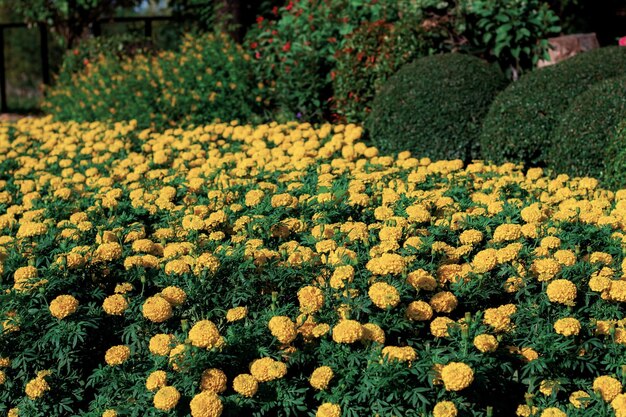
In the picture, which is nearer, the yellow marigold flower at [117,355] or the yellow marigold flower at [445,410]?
the yellow marigold flower at [445,410]

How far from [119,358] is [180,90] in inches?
242

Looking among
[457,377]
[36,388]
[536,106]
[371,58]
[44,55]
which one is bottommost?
[36,388]

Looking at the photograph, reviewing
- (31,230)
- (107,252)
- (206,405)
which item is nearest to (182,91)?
(31,230)

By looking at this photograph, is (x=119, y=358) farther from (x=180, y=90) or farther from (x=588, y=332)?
(x=180, y=90)

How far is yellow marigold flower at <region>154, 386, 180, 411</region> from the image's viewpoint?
288cm

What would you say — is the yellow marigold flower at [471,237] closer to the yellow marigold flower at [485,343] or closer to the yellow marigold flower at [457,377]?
the yellow marigold flower at [485,343]

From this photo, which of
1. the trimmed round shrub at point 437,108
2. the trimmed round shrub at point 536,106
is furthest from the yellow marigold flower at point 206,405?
the trimmed round shrub at point 437,108

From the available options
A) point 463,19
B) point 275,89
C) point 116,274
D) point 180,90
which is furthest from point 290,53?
point 116,274

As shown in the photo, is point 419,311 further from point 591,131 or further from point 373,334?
point 591,131

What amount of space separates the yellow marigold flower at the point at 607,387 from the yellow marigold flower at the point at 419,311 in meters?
0.66

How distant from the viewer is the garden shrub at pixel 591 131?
5805 mm

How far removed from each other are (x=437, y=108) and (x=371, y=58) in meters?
1.26

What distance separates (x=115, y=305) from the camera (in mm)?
3336

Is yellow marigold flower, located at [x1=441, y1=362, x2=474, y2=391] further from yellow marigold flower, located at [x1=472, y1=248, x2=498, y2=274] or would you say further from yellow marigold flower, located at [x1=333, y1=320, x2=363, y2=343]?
yellow marigold flower, located at [x1=472, y1=248, x2=498, y2=274]
